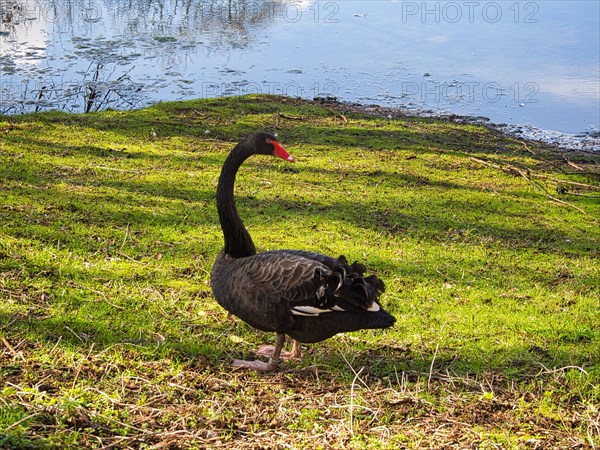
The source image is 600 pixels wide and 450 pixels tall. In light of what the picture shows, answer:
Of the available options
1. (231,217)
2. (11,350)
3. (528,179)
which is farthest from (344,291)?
(528,179)

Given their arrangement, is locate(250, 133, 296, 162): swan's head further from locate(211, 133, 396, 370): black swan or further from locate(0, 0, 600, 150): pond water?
locate(0, 0, 600, 150): pond water

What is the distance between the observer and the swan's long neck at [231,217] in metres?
4.36

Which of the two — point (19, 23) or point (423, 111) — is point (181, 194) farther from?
point (19, 23)

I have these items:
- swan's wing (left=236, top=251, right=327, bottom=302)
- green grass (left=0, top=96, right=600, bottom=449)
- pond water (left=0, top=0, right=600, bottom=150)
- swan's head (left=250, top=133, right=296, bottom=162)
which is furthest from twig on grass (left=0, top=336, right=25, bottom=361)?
pond water (left=0, top=0, right=600, bottom=150)

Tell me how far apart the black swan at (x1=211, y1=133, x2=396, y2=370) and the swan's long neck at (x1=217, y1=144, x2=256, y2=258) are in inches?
8.3

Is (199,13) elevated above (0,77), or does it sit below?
above

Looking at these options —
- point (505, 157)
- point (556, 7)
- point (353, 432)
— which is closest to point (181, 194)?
point (353, 432)

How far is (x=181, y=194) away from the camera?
23.0ft

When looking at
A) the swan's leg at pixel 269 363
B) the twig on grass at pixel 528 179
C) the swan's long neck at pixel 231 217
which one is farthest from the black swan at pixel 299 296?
the twig on grass at pixel 528 179

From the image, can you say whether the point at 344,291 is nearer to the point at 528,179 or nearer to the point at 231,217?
the point at 231,217

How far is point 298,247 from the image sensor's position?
590 cm

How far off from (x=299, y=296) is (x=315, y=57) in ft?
40.7

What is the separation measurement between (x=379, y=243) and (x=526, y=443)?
3.27 meters

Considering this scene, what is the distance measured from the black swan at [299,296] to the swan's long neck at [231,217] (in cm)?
21
